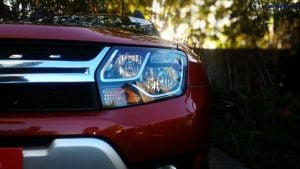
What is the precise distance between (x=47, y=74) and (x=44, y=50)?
0.41ft

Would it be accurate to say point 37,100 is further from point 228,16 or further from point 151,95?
point 228,16

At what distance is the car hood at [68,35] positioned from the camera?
225 cm

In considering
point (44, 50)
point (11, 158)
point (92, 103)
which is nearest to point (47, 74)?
point (44, 50)

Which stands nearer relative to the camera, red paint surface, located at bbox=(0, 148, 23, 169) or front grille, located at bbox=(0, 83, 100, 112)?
red paint surface, located at bbox=(0, 148, 23, 169)

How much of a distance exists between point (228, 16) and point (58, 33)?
0.80 m

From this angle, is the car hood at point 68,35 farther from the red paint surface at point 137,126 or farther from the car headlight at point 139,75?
the red paint surface at point 137,126

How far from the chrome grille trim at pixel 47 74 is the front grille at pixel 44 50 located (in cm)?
3

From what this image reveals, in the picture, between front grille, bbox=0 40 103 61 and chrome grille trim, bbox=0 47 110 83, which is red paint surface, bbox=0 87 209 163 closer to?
chrome grille trim, bbox=0 47 110 83

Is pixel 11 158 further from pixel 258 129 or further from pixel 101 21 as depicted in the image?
pixel 258 129

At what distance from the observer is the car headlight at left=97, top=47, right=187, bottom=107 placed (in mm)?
2264

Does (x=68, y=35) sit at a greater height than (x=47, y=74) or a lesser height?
greater

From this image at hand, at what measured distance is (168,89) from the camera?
2402 mm

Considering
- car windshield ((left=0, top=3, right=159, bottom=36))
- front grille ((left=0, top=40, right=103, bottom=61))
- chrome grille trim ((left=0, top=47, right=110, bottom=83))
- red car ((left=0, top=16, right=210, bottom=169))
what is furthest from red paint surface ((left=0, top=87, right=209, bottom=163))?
car windshield ((left=0, top=3, right=159, bottom=36))

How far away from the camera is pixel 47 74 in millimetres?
2166
